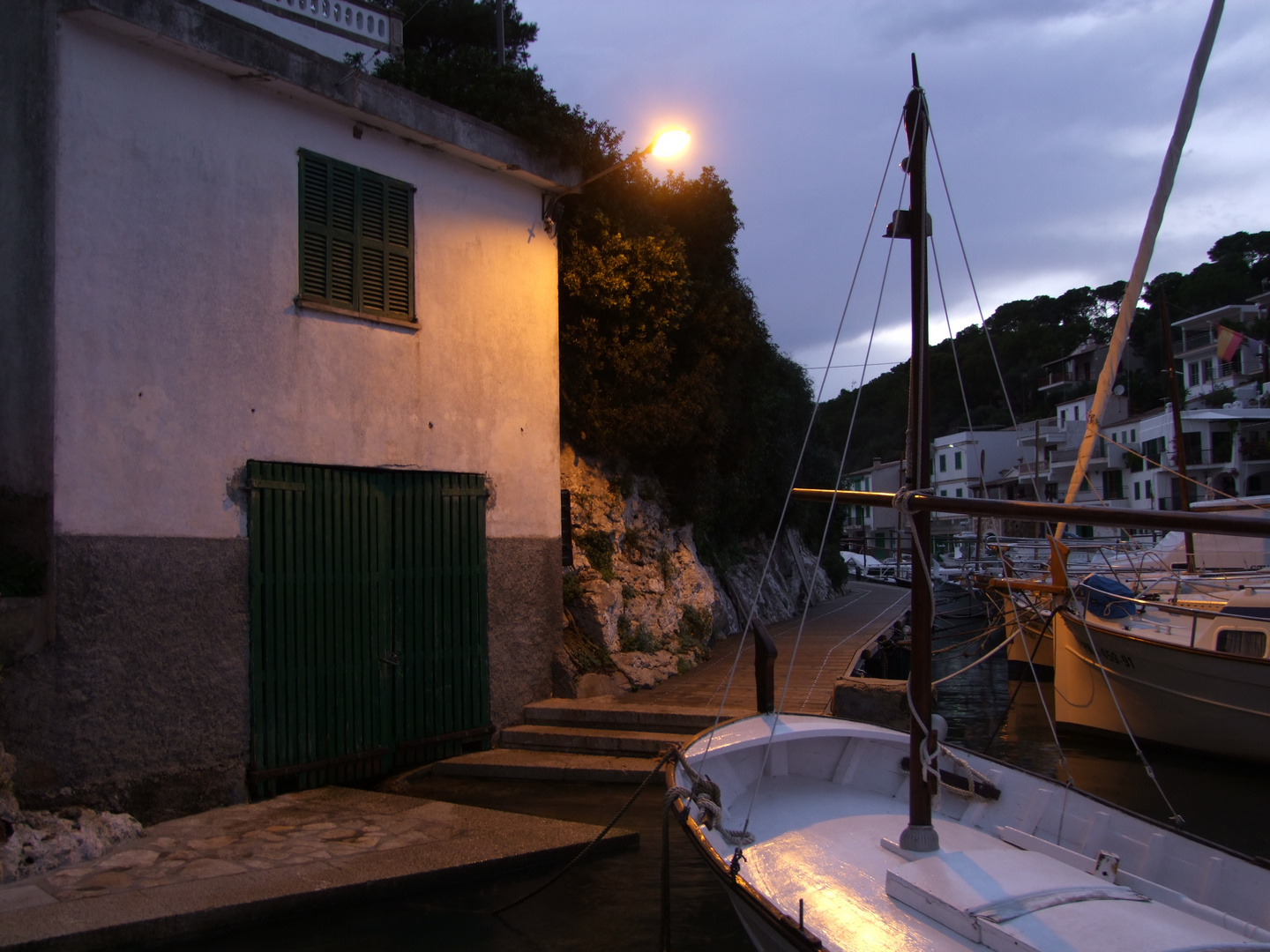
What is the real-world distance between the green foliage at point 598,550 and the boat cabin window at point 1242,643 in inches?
347

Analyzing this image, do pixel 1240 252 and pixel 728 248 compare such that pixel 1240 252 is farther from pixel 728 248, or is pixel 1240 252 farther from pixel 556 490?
pixel 556 490

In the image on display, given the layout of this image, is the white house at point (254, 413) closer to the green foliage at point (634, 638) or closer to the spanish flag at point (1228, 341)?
the green foliage at point (634, 638)

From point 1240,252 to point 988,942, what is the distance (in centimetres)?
7368

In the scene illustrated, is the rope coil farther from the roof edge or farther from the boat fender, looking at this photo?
the boat fender

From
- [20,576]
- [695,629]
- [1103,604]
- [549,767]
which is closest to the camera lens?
[20,576]

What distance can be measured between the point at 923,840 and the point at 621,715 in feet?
18.3

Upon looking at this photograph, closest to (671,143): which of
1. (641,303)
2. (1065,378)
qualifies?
(641,303)

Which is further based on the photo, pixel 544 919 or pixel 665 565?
pixel 665 565

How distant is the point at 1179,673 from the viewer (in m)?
13.8

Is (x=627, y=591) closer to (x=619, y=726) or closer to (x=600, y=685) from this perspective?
(x=600, y=685)

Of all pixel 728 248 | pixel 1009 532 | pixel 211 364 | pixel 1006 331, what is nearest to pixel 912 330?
pixel 211 364

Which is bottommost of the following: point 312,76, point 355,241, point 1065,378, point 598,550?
point 598,550

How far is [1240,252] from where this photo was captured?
212 feet

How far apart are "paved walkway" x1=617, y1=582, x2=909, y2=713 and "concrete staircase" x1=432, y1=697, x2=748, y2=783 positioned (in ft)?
1.95
